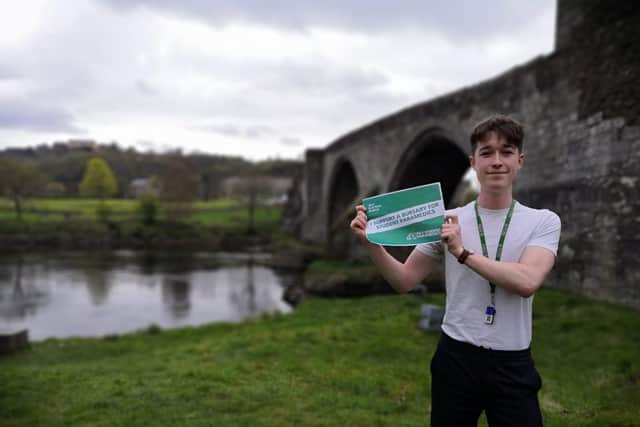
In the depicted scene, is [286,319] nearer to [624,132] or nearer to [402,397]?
[402,397]

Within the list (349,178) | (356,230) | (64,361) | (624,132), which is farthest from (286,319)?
(349,178)

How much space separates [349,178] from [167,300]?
14.4m

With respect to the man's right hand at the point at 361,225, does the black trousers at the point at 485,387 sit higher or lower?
lower

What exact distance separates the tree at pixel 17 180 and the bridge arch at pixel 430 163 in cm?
3209

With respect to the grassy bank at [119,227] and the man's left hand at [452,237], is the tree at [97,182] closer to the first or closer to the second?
the grassy bank at [119,227]

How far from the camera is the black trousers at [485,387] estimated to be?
1.81 m

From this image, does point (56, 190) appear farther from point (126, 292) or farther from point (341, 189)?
point (126, 292)

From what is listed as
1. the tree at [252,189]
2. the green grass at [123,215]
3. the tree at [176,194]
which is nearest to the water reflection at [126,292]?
the green grass at [123,215]

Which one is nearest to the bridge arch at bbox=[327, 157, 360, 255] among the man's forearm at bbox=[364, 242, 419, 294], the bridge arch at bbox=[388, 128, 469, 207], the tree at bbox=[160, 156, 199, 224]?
the bridge arch at bbox=[388, 128, 469, 207]

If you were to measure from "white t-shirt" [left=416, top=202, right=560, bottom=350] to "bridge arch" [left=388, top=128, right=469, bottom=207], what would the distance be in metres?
13.4

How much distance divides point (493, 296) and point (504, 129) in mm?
597

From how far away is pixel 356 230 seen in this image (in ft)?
6.57

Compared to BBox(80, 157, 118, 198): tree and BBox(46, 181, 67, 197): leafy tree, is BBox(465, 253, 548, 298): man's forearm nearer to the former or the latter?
BBox(80, 157, 118, 198): tree

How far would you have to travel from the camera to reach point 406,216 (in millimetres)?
1940
